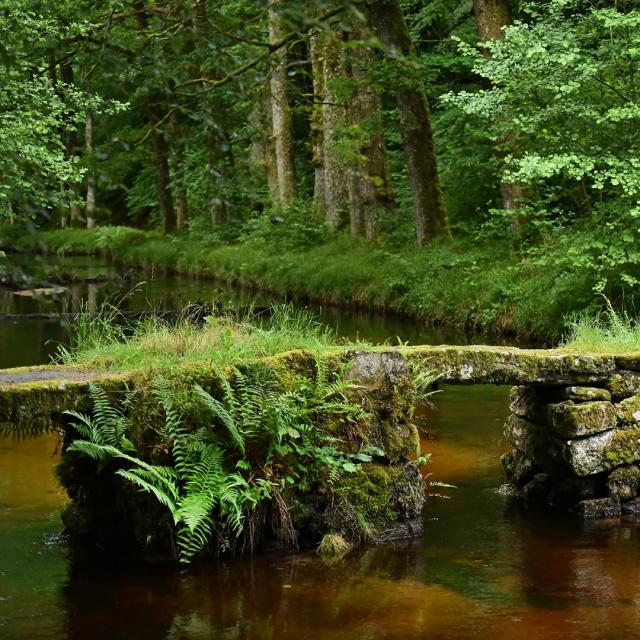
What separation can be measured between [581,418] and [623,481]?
2.48ft

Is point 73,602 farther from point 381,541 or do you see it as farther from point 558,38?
point 558,38

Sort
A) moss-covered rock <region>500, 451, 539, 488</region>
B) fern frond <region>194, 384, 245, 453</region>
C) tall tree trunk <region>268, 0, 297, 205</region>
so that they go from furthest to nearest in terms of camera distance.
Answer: tall tree trunk <region>268, 0, 297, 205</region>
moss-covered rock <region>500, 451, 539, 488</region>
fern frond <region>194, 384, 245, 453</region>

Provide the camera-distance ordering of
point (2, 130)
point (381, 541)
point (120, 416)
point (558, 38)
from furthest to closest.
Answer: point (2, 130)
point (558, 38)
point (381, 541)
point (120, 416)

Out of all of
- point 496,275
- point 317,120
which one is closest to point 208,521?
point 496,275

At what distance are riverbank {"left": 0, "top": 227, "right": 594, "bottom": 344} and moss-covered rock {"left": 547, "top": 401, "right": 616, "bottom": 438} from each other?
18.9 feet

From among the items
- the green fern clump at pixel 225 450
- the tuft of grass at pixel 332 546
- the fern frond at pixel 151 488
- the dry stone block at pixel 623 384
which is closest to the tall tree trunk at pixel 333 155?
the dry stone block at pixel 623 384

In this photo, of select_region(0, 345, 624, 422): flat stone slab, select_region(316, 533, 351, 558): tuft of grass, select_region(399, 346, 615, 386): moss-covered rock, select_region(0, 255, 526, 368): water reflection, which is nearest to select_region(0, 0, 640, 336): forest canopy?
select_region(0, 345, 624, 422): flat stone slab

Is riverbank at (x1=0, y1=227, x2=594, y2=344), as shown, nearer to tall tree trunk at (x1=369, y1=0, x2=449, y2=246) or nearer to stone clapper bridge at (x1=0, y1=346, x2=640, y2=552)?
tall tree trunk at (x1=369, y1=0, x2=449, y2=246)

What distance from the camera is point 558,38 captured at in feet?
46.8

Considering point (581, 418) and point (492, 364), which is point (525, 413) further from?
point (492, 364)

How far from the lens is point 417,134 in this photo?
21.7 metres

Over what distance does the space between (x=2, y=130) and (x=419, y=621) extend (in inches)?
458

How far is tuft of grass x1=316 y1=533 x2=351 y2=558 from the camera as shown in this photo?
766cm

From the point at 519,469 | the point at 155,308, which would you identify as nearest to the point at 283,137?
the point at 155,308
